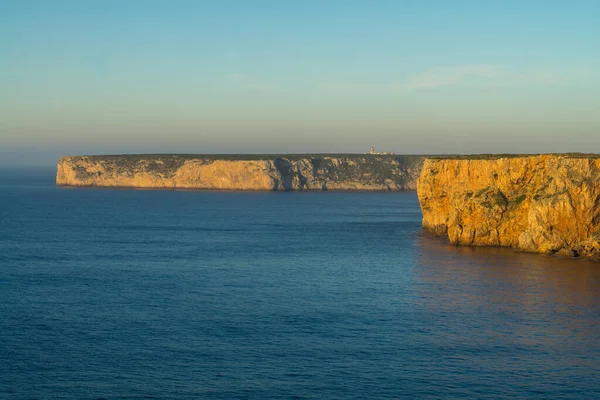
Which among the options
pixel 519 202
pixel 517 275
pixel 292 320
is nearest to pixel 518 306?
pixel 517 275

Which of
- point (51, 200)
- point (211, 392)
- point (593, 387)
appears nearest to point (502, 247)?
point (593, 387)

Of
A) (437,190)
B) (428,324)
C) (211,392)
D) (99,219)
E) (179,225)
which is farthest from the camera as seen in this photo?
(99,219)

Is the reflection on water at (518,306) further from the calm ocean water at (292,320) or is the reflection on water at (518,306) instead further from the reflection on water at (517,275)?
the calm ocean water at (292,320)

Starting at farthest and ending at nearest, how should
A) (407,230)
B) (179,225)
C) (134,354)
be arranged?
(179,225) < (407,230) < (134,354)

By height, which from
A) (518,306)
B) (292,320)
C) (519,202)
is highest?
(519,202)

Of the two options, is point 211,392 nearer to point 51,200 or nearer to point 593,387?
point 593,387

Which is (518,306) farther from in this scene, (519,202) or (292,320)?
(519,202)
